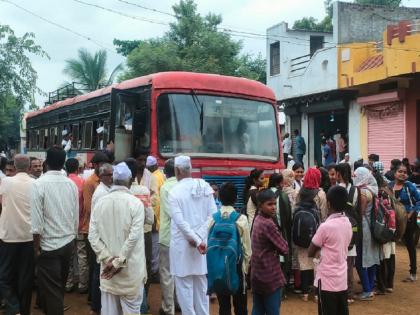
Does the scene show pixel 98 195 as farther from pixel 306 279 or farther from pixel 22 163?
pixel 306 279

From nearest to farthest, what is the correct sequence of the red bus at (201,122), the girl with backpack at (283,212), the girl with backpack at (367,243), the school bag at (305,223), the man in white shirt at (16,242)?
the man in white shirt at (16,242)
the school bag at (305,223)
the girl with backpack at (283,212)
the girl with backpack at (367,243)
the red bus at (201,122)

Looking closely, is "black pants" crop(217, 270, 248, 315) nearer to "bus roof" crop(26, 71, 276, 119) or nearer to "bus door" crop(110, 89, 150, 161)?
"bus door" crop(110, 89, 150, 161)

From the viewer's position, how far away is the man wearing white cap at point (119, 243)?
463 cm

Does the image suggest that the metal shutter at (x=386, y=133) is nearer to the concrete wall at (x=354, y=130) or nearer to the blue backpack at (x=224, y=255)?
the concrete wall at (x=354, y=130)

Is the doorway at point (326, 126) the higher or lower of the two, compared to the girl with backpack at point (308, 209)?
higher

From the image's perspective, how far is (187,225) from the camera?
5.19 m

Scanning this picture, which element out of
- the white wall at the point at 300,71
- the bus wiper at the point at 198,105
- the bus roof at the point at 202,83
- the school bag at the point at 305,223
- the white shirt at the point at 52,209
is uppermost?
the white wall at the point at 300,71

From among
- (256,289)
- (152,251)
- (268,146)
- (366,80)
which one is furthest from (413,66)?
(256,289)

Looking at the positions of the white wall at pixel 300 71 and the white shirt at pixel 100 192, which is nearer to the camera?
the white shirt at pixel 100 192

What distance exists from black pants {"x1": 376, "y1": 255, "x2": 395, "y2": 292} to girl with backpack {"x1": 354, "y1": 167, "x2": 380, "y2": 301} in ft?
1.11

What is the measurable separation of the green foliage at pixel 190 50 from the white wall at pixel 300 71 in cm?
371

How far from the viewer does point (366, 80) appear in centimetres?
1680

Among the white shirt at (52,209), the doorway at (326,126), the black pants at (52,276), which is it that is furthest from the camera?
the doorway at (326,126)

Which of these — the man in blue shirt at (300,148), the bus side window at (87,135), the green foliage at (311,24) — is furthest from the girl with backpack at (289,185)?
the green foliage at (311,24)
